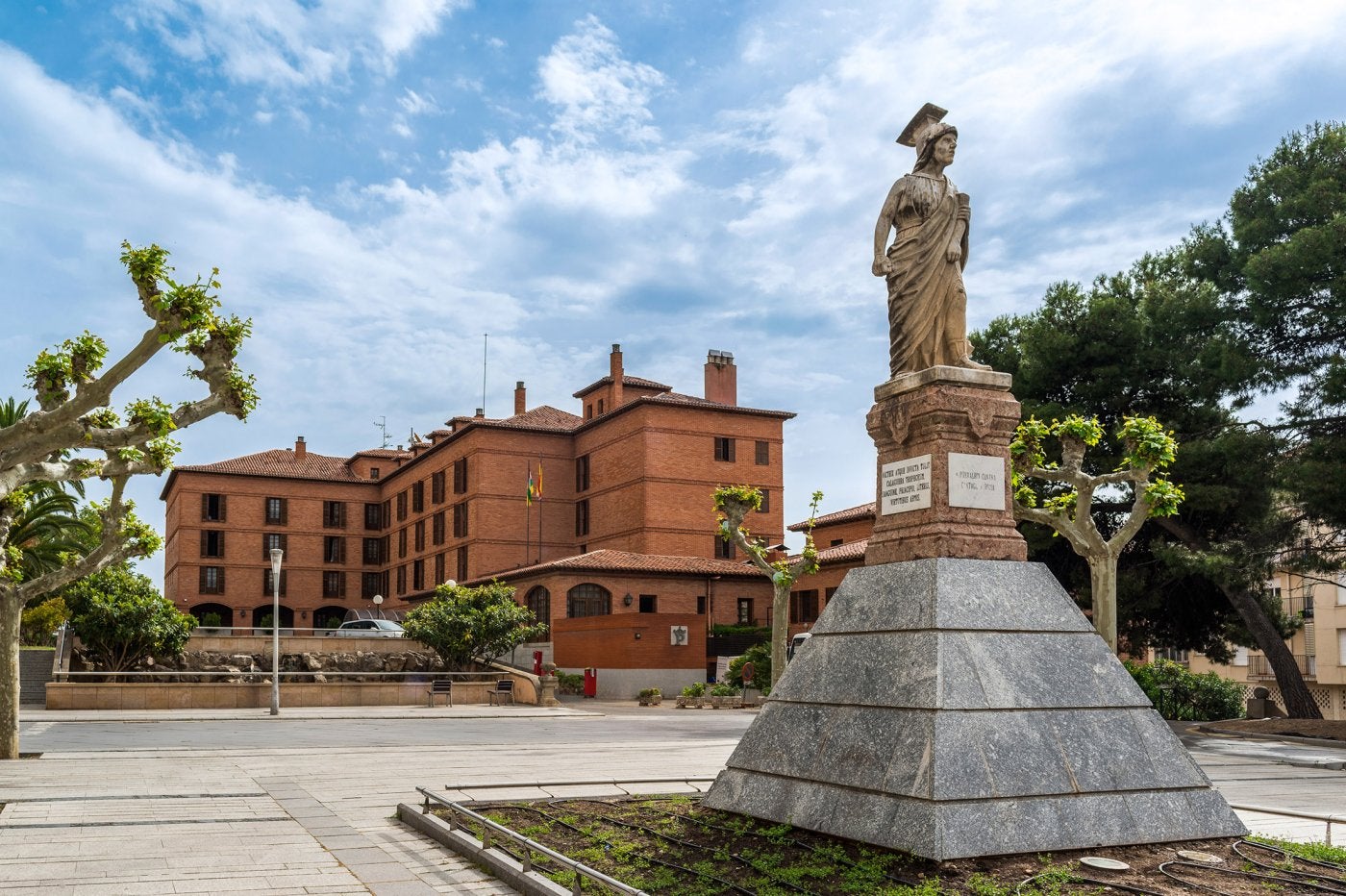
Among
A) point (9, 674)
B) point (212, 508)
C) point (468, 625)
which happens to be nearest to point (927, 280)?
point (9, 674)

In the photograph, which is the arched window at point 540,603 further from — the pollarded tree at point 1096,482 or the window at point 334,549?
the window at point 334,549

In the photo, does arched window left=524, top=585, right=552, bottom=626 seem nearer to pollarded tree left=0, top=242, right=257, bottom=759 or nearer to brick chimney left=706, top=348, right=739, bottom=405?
brick chimney left=706, top=348, right=739, bottom=405

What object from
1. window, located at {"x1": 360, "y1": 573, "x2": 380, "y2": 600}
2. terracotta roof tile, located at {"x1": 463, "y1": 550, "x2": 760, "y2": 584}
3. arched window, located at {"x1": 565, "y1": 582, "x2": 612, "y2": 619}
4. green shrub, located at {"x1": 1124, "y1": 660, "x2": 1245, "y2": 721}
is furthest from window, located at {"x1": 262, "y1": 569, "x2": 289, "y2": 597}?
green shrub, located at {"x1": 1124, "y1": 660, "x2": 1245, "y2": 721}

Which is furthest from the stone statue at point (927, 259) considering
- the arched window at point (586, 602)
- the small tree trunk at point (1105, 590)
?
the arched window at point (586, 602)

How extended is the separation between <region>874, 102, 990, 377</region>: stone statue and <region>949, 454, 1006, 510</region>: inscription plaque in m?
0.87

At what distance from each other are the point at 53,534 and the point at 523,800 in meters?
33.5

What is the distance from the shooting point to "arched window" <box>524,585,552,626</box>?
4584 cm

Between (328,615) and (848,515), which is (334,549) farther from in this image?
(848,515)

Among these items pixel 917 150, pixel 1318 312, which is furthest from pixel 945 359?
pixel 1318 312

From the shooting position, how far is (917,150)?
34.7 feet

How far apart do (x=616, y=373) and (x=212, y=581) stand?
31849mm

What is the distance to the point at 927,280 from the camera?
398 inches

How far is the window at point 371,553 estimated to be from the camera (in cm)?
7588

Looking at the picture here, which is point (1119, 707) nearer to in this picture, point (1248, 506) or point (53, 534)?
point (1248, 506)
